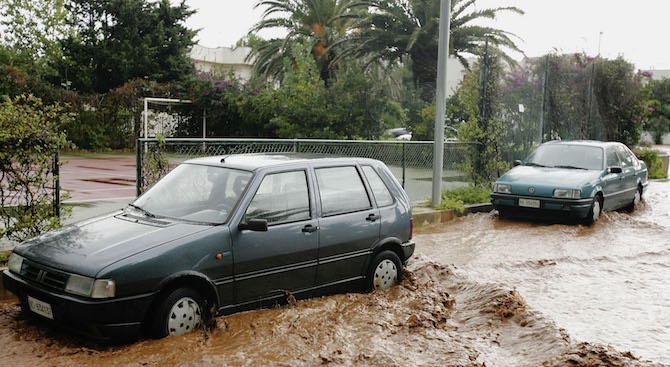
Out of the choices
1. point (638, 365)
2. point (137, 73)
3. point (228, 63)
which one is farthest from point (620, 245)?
point (228, 63)

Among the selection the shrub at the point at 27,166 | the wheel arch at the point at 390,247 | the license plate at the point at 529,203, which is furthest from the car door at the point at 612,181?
the shrub at the point at 27,166

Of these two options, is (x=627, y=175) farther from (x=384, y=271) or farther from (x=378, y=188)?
(x=384, y=271)

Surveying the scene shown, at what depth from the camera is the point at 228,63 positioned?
181 ft

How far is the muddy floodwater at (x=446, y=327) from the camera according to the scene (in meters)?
4.79

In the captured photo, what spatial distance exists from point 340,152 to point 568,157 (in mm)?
4794

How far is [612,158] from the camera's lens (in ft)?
42.3

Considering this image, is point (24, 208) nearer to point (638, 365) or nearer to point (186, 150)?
point (186, 150)

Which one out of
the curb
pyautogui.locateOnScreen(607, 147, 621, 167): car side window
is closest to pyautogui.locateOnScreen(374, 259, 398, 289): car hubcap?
the curb

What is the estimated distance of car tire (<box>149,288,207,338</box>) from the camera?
477 cm

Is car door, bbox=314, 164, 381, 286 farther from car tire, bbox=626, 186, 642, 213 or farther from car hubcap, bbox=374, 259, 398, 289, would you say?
car tire, bbox=626, 186, 642, 213

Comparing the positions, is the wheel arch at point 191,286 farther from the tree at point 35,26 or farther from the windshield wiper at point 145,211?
the tree at point 35,26

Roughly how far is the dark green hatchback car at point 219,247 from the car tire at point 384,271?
0.01 meters

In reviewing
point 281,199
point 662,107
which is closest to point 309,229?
point 281,199

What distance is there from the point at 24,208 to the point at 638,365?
611 centimetres
